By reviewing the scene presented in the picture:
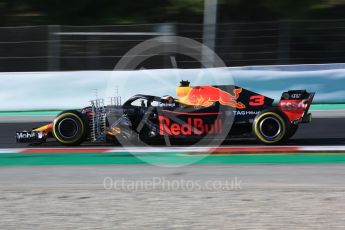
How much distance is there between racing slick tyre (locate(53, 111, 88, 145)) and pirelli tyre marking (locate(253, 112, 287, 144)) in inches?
100

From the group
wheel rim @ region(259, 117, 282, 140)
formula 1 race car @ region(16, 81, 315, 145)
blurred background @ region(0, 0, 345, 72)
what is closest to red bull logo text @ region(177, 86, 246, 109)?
formula 1 race car @ region(16, 81, 315, 145)

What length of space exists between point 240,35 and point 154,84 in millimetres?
2202

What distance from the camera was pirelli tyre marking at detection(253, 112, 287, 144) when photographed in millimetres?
9758

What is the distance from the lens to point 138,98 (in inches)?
394

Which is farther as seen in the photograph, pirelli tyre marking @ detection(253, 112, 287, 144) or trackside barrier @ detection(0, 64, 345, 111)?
trackside barrier @ detection(0, 64, 345, 111)

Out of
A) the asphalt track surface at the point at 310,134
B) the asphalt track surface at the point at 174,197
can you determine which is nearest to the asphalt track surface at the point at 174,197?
the asphalt track surface at the point at 174,197

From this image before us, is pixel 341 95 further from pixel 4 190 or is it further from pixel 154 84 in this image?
pixel 4 190

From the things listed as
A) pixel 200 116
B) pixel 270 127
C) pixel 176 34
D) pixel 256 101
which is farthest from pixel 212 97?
pixel 176 34

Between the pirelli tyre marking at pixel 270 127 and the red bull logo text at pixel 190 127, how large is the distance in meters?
0.55

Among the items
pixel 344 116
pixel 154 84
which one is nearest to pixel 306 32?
pixel 344 116

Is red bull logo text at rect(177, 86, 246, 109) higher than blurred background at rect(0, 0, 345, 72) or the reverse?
the reverse

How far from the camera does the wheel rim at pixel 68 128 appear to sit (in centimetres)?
998

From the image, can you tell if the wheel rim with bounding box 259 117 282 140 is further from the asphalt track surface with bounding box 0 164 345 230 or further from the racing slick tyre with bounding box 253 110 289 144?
the asphalt track surface with bounding box 0 164 345 230

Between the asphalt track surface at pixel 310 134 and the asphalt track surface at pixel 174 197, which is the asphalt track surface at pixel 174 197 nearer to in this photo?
the asphalt track surface at pixel 174 197
